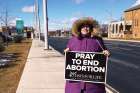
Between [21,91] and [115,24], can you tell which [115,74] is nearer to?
[21,91]

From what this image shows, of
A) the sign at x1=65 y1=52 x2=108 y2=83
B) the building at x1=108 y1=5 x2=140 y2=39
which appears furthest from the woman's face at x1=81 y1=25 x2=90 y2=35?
the building at x1=108 y1=5 x2=140 y2=39

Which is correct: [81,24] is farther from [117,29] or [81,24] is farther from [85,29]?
[117,29]

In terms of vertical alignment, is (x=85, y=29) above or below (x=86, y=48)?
above

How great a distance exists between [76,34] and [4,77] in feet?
23.1

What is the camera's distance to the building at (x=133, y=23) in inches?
3686

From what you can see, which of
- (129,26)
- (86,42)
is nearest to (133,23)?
(129,26)

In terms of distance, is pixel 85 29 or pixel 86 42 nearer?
pixel 86 42

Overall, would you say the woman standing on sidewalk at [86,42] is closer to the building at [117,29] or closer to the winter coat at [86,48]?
the winter coat at [86,48]

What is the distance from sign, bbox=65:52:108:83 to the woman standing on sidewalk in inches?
5.3

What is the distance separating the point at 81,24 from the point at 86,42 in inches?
13.2

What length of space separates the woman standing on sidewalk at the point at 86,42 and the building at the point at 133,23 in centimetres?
8655

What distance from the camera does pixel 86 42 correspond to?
6207 millimetres

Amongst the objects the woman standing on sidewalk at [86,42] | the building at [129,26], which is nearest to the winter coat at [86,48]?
the woman standing on sidewalk at [86,42]

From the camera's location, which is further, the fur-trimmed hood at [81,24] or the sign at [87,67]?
the sign at [87,67]
